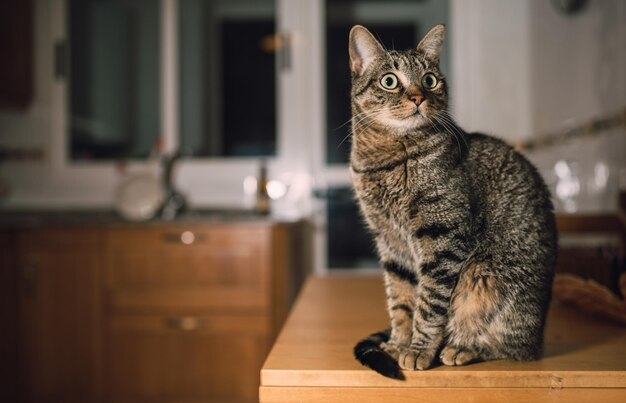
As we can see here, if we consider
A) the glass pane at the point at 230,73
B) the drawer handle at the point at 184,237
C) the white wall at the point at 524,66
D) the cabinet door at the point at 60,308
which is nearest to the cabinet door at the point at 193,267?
the drawer handle at the point at 184,237

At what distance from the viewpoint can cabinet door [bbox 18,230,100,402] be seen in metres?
2.24

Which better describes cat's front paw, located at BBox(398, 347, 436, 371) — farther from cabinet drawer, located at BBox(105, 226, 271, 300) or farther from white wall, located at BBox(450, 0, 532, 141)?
white wall, located at BBox(450, 0, 532, 141)

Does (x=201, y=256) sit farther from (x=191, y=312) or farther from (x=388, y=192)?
(x=388, y=192)

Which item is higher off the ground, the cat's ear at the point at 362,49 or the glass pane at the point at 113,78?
the glass pane at the point at 113,78

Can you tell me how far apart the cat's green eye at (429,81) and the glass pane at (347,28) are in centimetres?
200

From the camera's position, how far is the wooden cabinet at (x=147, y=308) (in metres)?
2.21

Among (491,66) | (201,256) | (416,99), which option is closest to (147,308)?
(201,256)

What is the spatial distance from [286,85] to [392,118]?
7.01 ft

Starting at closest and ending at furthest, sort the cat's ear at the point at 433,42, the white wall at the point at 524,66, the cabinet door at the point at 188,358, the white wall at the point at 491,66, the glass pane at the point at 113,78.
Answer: the cat's ear at the point at 433,42 < the white wall at the point at 524,66 < the cabinet door at the point at 188,358 < the white wall at the point at 491,66 < the glass pane at the point at 113,78

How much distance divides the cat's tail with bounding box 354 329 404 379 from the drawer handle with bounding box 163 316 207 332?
62.9 inches

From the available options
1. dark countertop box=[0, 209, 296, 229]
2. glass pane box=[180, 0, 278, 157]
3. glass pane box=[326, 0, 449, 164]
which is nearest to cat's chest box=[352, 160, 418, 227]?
dark countertop box=[0, 209, 296, 229]

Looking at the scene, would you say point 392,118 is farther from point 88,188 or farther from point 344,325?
point 88,188

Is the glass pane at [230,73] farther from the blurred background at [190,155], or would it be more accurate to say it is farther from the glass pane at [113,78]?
the glass pane at [113,78]

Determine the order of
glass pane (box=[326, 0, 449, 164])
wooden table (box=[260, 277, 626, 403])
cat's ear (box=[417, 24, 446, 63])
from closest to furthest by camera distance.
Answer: wooden table (box=[260, 277, 626, 403])
cat's ear (box=[417, 24, 446, 63])
glass pane (box=[326, 0, 449, 164])
